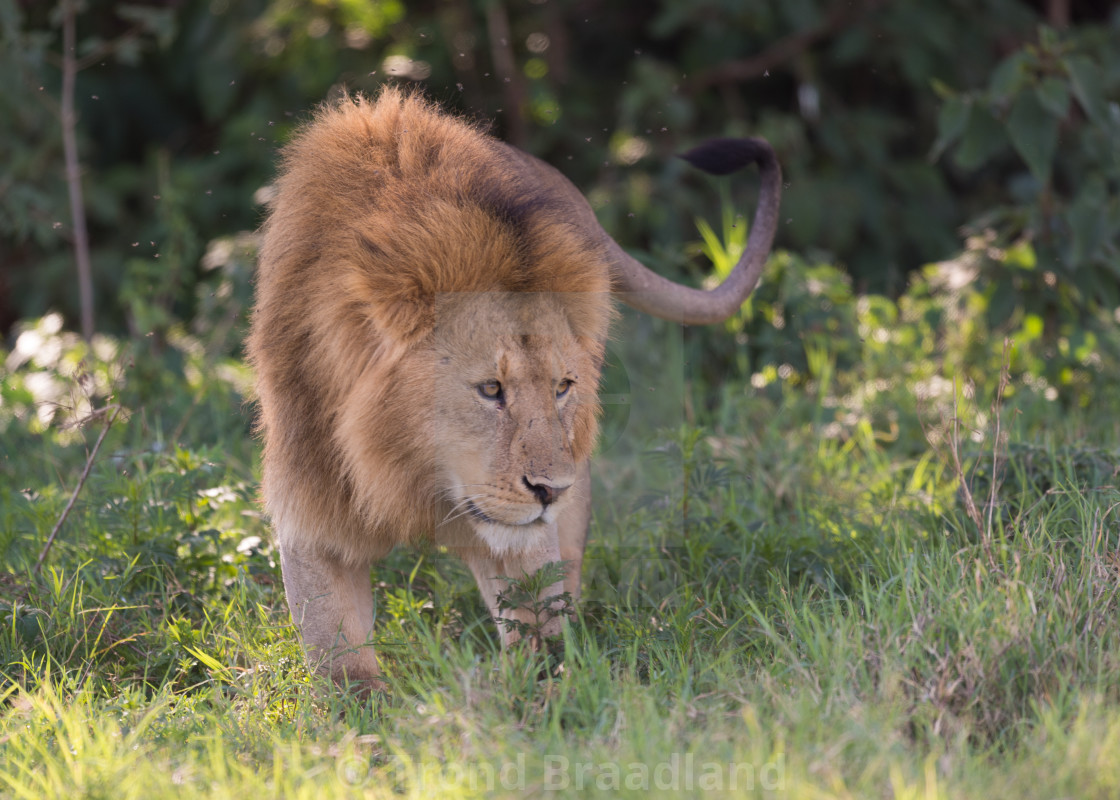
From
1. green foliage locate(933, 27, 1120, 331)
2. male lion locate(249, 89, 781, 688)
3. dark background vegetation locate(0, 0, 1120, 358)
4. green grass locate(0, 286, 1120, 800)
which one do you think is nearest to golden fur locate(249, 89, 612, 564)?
male lion locate(249, 89, 781, 688)

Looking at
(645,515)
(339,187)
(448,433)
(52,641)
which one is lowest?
(52,641)

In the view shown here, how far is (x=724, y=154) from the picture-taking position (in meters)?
3.62

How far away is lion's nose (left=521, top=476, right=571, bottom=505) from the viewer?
2482mm

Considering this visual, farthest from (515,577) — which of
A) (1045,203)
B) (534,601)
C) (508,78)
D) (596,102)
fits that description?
(596,102)

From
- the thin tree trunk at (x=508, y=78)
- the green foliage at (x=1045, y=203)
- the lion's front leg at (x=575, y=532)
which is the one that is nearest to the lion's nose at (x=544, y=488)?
the lion's front leg at (x=575, y=532)

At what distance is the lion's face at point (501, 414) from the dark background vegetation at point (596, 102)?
3.66 m

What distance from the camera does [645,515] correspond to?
3625 mm

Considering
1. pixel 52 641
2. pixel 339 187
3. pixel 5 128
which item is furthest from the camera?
pixel 5 128

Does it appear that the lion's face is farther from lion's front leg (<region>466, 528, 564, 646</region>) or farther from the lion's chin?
lion's front leg (<region>466, 528, 564, 646</region>)

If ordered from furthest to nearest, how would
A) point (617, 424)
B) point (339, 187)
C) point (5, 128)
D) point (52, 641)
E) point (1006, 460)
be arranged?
point (5, 128)
point (617, 424)
point (1006, 460)
point (52, 641)
point (339, 187)

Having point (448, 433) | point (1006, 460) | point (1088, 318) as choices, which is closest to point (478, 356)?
point (448, 433)

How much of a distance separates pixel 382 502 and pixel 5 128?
5.27 meters

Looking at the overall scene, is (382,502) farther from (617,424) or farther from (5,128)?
→ (5,128)

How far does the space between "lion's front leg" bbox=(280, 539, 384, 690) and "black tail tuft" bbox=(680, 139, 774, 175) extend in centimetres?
166
